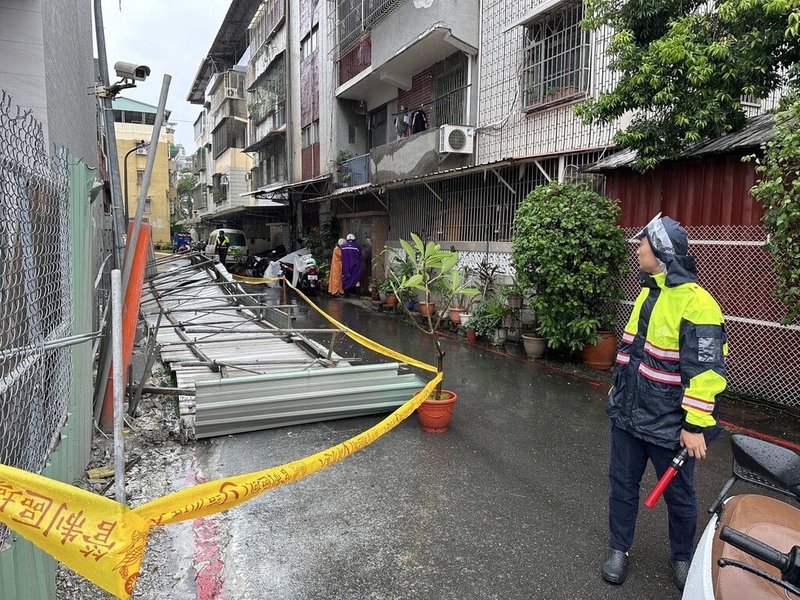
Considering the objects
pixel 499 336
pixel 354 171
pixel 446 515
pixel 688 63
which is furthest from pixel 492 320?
pixel 354 171

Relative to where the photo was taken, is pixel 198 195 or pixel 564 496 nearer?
pixel 564 496

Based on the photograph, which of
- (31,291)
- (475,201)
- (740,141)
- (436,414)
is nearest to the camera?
(31,291)

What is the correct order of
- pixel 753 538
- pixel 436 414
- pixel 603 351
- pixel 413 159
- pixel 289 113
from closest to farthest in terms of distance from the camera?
pixel 753 538, pixel 436 414, pixel 603 351, pixel 413 159, pixel 289 113

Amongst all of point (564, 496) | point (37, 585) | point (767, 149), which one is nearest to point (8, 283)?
point (37, 585)

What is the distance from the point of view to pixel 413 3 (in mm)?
12789

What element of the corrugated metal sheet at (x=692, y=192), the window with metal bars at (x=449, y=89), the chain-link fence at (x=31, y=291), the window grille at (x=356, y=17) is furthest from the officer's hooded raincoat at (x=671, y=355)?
the window grille at (x=356, y=17)

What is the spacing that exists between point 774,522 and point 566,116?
8.76 m

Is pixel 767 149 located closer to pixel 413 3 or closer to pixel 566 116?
pixel 566 116

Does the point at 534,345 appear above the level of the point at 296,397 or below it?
below

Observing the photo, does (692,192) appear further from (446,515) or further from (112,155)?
(112,155)

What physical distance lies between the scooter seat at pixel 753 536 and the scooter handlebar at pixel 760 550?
0.92ft

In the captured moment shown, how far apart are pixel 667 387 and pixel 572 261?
16.2 ft

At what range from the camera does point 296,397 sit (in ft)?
17.1

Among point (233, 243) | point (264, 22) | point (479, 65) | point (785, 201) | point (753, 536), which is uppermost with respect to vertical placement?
point (264, 22)
